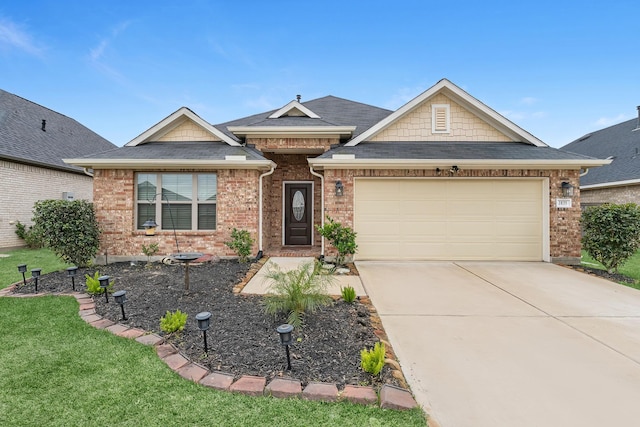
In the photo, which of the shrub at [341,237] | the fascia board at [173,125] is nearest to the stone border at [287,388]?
the shrub at [341,237]

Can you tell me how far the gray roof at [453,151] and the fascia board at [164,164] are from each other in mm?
2141

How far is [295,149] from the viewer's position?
29.0ft

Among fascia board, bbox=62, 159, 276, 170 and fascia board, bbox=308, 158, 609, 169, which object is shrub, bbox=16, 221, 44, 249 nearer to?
fascia board, bbox=62, 159, 276, 170

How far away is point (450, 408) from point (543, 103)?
20702 millimetres

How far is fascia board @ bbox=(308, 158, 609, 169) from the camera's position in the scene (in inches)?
291

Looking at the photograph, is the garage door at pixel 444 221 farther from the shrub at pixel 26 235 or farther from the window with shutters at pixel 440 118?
the shrub at pixel 26 235

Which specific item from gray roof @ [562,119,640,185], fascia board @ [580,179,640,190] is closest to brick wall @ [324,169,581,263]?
fascia board @ [580,179,640,190]

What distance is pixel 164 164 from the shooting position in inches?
294

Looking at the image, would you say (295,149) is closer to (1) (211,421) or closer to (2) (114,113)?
(1) (211,421)

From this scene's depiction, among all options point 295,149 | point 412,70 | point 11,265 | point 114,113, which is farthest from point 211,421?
point 114,113

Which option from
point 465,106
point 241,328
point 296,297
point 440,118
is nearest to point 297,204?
point 440,118

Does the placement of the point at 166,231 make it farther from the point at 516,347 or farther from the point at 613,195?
the point at 613,195

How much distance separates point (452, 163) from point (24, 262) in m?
12.5

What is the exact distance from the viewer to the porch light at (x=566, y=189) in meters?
7.56
